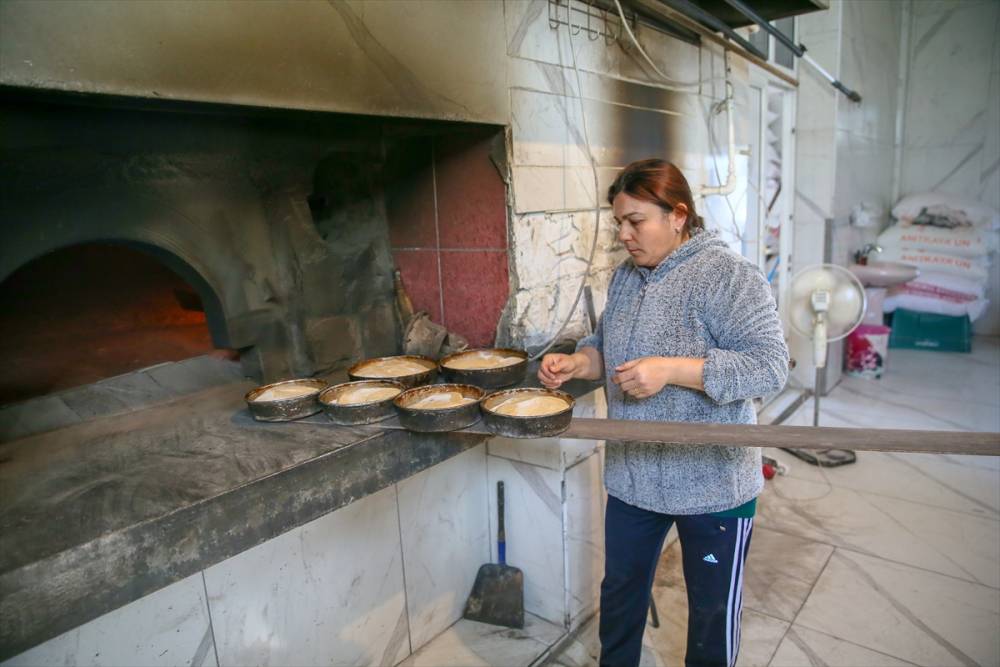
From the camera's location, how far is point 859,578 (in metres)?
2.61

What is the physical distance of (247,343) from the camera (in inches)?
78.4

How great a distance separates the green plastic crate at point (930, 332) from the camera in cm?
606

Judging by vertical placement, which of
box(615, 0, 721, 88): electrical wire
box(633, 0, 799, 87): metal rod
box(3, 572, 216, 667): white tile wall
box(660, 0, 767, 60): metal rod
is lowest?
box(3, 572, 216, 667): white tile wall

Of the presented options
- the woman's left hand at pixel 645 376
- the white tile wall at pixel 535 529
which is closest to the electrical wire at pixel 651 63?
the woman's left hand at pixel 645 376

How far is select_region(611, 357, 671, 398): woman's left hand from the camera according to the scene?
1.47 metres

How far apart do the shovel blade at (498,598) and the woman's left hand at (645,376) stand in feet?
4.13

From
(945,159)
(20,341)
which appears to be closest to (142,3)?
(20,341)

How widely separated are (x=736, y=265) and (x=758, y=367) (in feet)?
0.88

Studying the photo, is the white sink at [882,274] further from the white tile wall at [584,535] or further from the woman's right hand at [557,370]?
the woman's right hand at [557,370]

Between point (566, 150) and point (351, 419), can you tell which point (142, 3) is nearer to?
point (351, 419)

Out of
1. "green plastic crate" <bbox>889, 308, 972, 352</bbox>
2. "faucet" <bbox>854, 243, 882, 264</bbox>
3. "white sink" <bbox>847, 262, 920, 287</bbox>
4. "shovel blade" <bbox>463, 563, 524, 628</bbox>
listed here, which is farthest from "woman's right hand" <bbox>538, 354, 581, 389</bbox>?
"green plastic crate" <bbox>889, 308, 972, 352</bbox>

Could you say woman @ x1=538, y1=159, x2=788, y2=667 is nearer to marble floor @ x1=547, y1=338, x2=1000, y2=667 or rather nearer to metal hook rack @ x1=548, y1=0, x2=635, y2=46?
marble floor @ x1=547, y1=338, x2=1000, y2=667

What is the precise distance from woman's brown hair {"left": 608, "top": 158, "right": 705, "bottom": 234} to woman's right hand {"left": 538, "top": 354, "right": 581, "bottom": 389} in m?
0.49

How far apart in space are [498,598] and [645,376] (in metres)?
1.36
